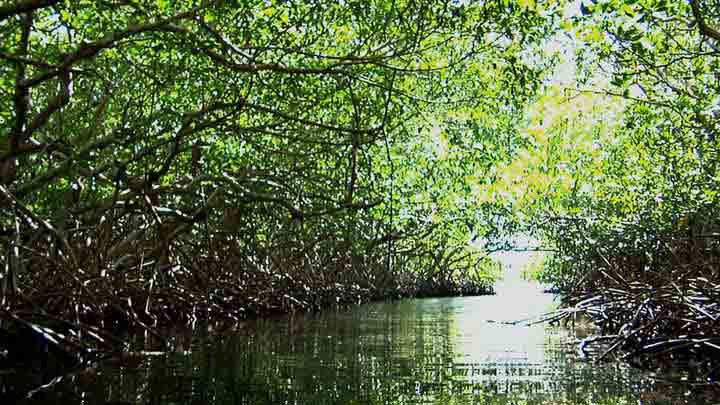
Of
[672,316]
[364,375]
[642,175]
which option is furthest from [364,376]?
[642,175]

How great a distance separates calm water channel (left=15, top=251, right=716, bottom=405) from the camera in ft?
11.3

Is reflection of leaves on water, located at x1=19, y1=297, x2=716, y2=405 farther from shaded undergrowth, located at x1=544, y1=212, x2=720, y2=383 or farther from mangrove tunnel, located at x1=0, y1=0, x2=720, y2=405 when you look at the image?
shaded undergrowth, located at x1=544, y1=212, x2=720, y2=383

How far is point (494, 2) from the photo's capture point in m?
4.76

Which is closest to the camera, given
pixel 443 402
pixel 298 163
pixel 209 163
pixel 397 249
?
pixel 443 402

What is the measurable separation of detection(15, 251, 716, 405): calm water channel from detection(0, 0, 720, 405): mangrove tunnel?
27 millimetres

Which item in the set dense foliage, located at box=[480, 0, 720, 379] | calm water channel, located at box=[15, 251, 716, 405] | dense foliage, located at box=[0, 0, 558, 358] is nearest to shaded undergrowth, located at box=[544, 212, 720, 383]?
dense foliage, located at box=[480, 0, 720, 379]

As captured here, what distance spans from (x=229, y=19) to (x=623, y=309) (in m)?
3.69

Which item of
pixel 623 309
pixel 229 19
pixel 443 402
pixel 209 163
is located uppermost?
pixel 229 19

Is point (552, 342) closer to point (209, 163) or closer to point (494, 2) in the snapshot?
point (494, 2)

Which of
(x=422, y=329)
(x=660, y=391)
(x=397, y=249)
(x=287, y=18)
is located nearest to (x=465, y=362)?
(x=660, y=391)

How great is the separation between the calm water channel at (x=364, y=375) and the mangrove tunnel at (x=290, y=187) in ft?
0.09

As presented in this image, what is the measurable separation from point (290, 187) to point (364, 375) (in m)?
1.64

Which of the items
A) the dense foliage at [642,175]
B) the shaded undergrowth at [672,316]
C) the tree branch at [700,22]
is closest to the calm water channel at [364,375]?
the shaded undergrowth at [672,316]

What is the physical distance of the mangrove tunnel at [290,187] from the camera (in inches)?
156
